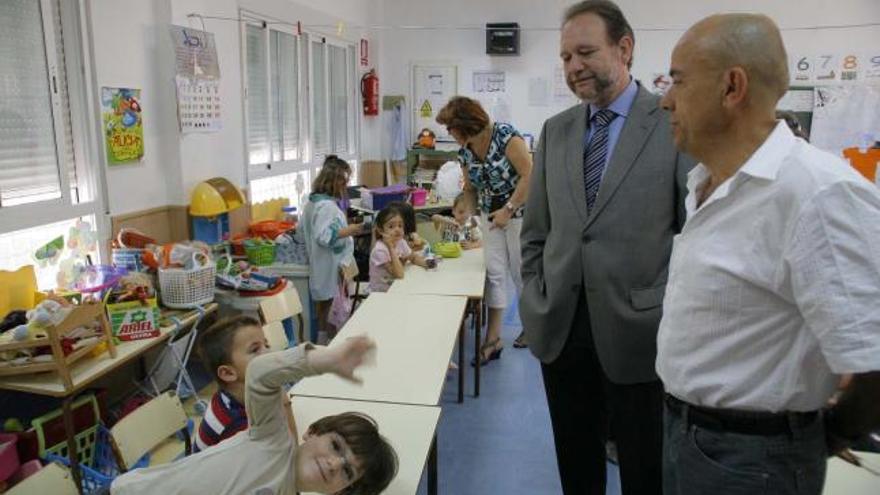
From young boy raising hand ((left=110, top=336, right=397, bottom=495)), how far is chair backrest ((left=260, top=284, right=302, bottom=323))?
1.46m

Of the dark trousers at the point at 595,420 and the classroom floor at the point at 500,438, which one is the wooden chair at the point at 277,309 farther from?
the dark trousers at the point at 595,420

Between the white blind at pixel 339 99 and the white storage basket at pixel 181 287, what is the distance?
12.1 feet

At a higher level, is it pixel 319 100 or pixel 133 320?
pixel 319 100

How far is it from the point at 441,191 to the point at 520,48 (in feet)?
7.50

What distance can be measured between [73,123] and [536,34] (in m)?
5.47

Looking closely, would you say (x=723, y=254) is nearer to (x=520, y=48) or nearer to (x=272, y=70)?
(x=272, y=70)

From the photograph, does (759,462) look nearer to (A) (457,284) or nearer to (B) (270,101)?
(A) (457,284)

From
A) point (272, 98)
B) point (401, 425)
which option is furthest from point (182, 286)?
point (272, 98)

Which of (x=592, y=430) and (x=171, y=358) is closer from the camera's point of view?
(x=592, y=430)

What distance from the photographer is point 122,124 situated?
11.0ft

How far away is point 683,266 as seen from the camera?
1.13 metres

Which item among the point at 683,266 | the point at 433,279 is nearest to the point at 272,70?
the point at 433,279

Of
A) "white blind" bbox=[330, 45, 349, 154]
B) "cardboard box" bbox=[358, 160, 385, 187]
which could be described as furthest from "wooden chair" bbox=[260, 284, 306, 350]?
"cardboard box" bbox=[358, 160, 385, 187]

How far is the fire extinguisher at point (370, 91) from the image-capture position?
7109 millimetres
